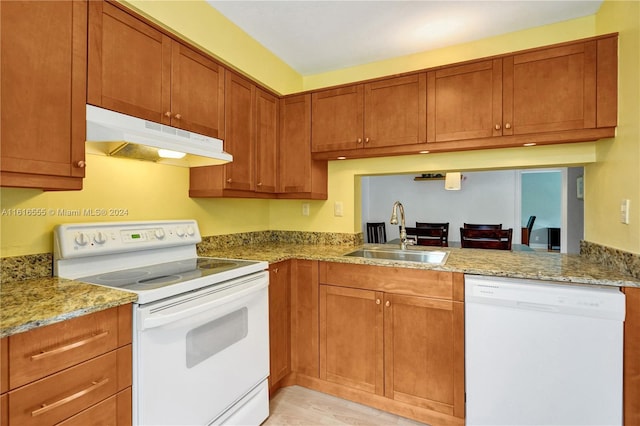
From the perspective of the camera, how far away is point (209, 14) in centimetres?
202

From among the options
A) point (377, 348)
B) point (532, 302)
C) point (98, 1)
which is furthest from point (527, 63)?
point (98, 1)

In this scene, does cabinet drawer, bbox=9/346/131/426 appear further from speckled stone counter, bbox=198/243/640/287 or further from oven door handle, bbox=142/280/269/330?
speckled stone counter, bbox=198/243/640/287

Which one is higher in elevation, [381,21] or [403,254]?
[381,21]

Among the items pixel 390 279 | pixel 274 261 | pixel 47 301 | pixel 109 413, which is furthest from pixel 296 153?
pixel 109 413

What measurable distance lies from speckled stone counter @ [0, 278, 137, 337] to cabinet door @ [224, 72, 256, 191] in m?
0.99

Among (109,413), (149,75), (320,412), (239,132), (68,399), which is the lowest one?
(320,412)

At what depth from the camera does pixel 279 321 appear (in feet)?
6.88

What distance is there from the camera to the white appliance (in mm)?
1219

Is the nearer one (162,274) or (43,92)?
(43,92)

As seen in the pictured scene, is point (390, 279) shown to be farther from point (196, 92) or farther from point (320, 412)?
point (196, 92)

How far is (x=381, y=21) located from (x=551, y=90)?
113cm

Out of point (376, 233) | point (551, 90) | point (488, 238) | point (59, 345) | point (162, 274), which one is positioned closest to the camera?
point (59, 345)

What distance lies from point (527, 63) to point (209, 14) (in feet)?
6.52

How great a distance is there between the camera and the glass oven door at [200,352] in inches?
47.1
